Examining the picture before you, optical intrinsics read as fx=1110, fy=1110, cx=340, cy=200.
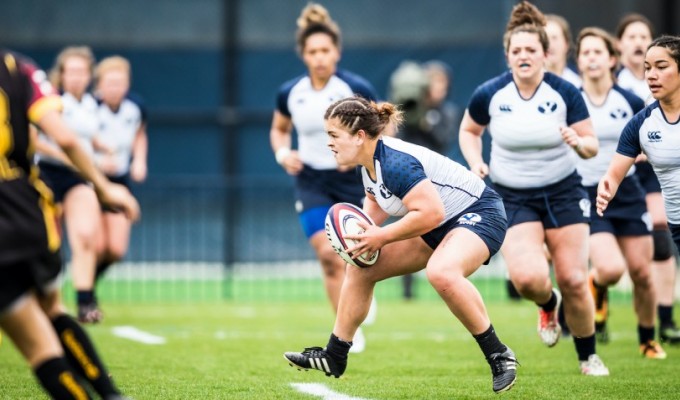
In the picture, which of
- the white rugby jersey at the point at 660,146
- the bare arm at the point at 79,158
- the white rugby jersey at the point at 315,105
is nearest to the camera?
the bare arm at the point at 79,158

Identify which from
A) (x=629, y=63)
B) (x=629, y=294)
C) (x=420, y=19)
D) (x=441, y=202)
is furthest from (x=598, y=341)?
(x=420, y=19)

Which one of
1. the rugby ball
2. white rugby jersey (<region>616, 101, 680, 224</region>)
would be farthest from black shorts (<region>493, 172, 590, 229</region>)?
the rugby ball

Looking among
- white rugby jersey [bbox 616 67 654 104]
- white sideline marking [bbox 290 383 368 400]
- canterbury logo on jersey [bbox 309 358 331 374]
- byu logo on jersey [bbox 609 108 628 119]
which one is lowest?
white sideline marking [bbox 290 383 368 400]

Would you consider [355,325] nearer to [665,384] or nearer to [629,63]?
[665,384]

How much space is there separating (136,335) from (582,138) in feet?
14.8

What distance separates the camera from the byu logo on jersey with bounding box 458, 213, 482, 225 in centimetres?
596

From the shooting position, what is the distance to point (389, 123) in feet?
19.9

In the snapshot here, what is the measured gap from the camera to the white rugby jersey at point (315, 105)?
28.6 ft

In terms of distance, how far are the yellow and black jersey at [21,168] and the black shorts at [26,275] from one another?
0.04 m

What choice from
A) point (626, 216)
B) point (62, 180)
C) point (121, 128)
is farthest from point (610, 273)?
point (121, 128)

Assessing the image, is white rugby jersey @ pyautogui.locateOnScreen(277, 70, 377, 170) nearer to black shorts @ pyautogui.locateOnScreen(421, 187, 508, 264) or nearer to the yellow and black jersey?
black shorts @ pyautogui.locateOnScreen(421, 187, 508, 264)

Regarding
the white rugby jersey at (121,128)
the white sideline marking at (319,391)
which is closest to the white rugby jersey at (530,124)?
the white sideline marking at (319,391)

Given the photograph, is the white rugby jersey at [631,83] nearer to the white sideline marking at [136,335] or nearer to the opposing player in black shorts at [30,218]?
the white sideline marking at [136,335]

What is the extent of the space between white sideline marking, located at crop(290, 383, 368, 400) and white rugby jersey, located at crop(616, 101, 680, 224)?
207cm
